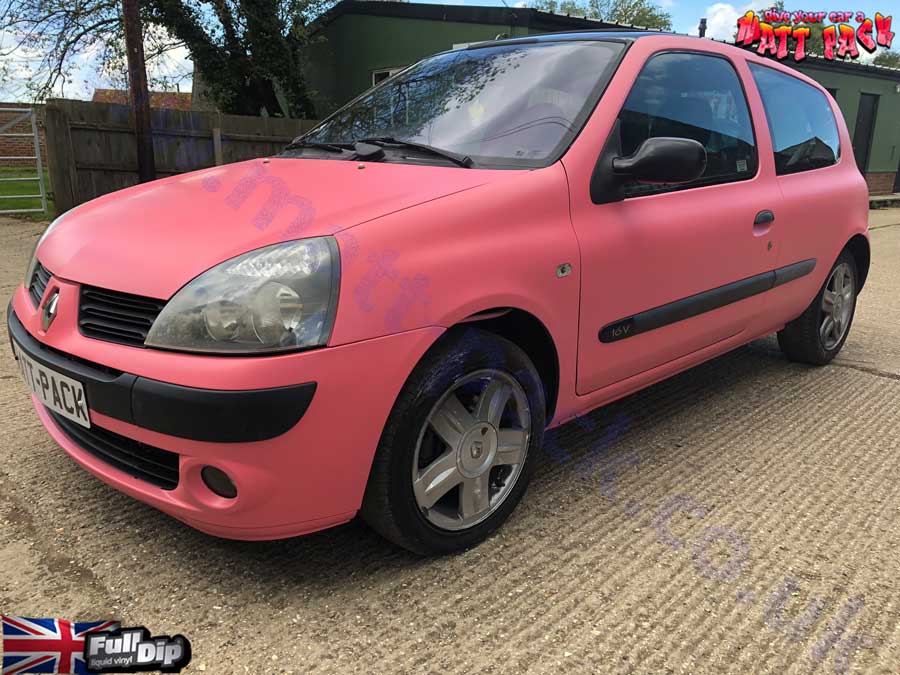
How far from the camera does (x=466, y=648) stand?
5.67ft

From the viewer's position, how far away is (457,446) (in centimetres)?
202

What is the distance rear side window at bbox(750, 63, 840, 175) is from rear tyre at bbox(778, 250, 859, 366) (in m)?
0.62

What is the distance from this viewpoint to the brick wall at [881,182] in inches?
743

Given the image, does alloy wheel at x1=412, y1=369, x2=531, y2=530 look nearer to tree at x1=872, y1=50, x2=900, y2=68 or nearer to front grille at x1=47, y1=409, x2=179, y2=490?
front grille at x1=47, y1=409, x2=179, y2=490

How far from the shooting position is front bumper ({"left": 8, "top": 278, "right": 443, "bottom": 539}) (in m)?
1.61

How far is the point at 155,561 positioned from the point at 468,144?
1622mm

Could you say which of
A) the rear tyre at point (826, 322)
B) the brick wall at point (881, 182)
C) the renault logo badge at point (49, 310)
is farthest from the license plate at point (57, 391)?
the brick wall at point (881, 182)

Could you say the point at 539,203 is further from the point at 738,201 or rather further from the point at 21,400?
the point at 21,400

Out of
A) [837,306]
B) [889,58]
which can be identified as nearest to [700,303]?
[837,306]

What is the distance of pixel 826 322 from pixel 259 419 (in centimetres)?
347

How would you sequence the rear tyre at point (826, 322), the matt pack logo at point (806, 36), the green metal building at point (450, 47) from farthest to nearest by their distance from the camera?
→ the matt pack logo at point (806, 36)
the green metal building at point (450, 47)
the rear tyre at point (826, 322)

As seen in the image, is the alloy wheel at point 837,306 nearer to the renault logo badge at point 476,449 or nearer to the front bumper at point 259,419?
the renault logo badge at point 476,449

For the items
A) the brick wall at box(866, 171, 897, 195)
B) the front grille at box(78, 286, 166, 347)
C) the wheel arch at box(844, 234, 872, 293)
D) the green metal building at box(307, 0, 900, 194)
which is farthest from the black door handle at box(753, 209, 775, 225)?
the brick wall at box(866, 171, 897, 195)

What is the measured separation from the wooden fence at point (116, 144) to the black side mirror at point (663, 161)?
925 cm
